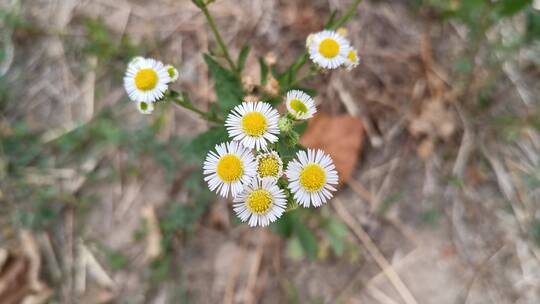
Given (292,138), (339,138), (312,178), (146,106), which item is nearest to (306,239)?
(339,138)

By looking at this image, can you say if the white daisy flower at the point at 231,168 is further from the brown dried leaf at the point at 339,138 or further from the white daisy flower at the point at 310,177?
the brown dried leaf at the point at 339,138

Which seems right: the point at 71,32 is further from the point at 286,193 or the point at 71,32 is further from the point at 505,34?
the point at 505,34

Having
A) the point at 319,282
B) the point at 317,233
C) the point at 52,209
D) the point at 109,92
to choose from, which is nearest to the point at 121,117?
the point at 109,92

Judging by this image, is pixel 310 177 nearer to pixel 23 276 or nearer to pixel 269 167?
pixel 269 167

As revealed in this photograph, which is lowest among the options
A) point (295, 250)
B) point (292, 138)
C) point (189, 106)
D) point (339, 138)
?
point (295, 250)

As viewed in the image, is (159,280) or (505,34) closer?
(159,280)

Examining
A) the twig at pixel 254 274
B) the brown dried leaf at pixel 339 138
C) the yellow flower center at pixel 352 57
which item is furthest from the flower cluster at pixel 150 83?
the twig at pixel 254 274
